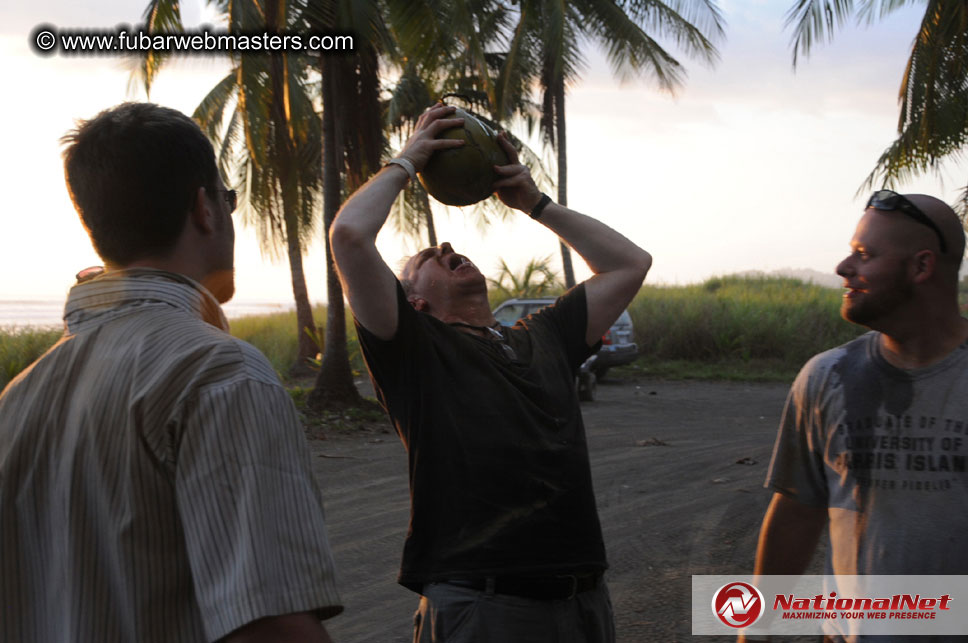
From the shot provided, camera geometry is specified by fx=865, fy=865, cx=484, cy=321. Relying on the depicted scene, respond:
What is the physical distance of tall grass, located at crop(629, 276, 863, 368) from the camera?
23453mm

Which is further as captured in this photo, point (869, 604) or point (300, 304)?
point (300, 304)

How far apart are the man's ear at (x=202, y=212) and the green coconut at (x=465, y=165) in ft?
4.01

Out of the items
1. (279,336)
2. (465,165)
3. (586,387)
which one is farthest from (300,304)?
(465,165)

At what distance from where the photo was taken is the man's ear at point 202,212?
4.91 ft

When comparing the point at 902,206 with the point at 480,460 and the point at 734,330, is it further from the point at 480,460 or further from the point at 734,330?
the point at 734,330

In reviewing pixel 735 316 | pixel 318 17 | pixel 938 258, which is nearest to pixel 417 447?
pixel 938 258

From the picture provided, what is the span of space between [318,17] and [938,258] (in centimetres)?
1007

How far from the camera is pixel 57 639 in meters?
1.38

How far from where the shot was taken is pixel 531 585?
2340 millimetres

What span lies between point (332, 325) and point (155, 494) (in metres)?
11.0

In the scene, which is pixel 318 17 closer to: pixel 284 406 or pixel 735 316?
pixel 284 406

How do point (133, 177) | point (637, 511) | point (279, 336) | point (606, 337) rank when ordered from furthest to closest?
point (279, 336) < point (606, 337) < point (637, 511) < point (133, 177)

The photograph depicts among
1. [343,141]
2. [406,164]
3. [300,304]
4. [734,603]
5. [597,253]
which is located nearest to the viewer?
[406,164]

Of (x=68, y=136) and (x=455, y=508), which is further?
(x=455, y=508)
